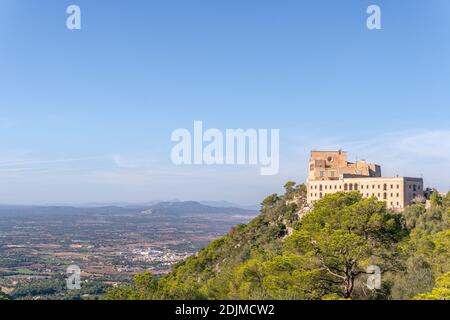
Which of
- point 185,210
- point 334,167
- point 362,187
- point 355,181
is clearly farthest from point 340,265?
point 185,210

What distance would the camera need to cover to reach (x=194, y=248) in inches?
2657

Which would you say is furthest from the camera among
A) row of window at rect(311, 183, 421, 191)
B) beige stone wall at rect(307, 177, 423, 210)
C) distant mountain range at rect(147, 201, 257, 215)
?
distant mountain range at rect(147, 201, 257, 215)

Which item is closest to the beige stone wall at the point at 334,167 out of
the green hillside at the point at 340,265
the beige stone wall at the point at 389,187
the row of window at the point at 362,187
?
the row of window at the point at 362,187

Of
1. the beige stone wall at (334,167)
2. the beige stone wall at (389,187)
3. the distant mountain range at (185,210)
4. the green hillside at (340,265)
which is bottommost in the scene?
the distant mountain range at (185,210)

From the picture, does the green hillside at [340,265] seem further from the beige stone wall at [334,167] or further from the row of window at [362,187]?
the beige stone wall at [334,167]

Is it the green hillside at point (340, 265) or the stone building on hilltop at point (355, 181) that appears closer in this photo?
the green hillside at point (340, 265)

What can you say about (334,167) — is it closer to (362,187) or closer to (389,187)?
(362,187)

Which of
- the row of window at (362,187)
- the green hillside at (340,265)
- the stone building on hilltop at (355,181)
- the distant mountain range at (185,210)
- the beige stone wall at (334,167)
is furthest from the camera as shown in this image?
the distant mountain range at (185,210)

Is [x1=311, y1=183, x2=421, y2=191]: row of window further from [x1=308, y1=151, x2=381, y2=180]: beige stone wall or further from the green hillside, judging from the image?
the green hillside

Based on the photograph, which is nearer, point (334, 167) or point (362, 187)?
point (362, 187)

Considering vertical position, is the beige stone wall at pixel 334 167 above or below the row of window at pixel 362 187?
above

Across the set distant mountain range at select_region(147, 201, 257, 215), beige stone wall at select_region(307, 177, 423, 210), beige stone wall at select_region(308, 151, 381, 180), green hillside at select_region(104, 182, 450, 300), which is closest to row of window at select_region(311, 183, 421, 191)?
beige stone wall at select_region(307, 177, 423, 210)
